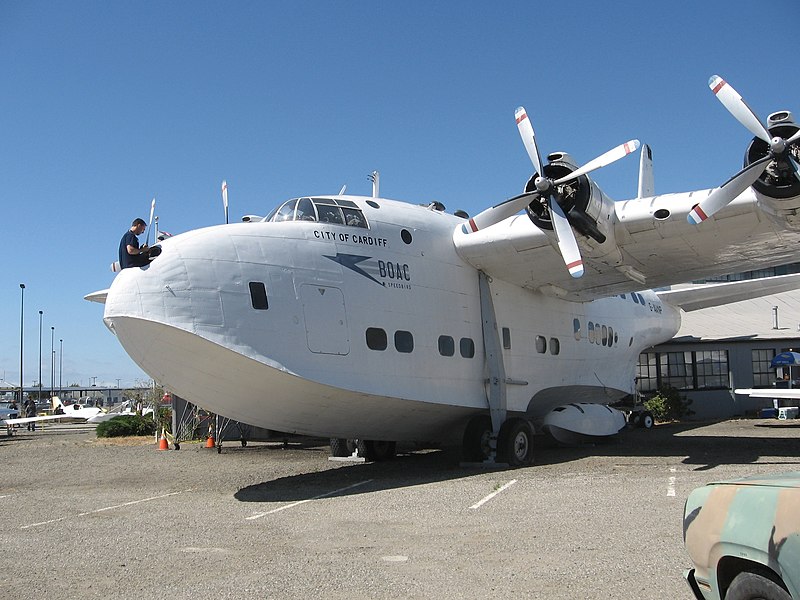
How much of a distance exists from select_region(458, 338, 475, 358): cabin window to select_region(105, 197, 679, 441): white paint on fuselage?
0.11 m

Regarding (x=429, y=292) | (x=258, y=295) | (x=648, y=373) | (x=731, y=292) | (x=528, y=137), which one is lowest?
(x=648, y=373)

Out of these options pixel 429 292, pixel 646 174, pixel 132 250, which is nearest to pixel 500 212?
pixel 429 292

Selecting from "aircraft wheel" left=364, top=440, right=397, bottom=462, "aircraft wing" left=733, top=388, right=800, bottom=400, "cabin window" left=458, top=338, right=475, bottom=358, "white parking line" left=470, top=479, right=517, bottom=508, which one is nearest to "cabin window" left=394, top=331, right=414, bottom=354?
"cabin window" left=458, top=338, right=475, bottom=358

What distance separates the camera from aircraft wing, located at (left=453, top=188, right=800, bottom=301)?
14086mm

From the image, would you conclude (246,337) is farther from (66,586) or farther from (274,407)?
(66,586)

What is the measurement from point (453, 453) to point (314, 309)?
307 inches

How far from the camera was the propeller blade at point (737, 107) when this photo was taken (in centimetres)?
1278

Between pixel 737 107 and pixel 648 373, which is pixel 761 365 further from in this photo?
pixel 737 107

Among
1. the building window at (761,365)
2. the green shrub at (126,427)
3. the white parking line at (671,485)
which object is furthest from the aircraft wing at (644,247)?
the green shrub at (126,427)

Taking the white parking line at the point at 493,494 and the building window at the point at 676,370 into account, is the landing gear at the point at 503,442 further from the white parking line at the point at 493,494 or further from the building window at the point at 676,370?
the building window at the point at 676,370

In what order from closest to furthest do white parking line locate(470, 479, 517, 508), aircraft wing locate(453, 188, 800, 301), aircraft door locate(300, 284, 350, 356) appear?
white parking line locate(470, 479, 517, 508) < aircraft door locate(300, 284, 350, 356) < aircraft wing locate(453, 188, 800, 301)

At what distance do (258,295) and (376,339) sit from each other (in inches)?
99.5

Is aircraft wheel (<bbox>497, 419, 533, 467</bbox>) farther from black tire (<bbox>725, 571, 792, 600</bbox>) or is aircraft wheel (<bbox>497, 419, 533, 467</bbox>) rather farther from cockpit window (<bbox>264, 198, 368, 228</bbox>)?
black tire (<bbox>725, 571, 792, 600</bbox>)

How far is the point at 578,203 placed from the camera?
13930mm
